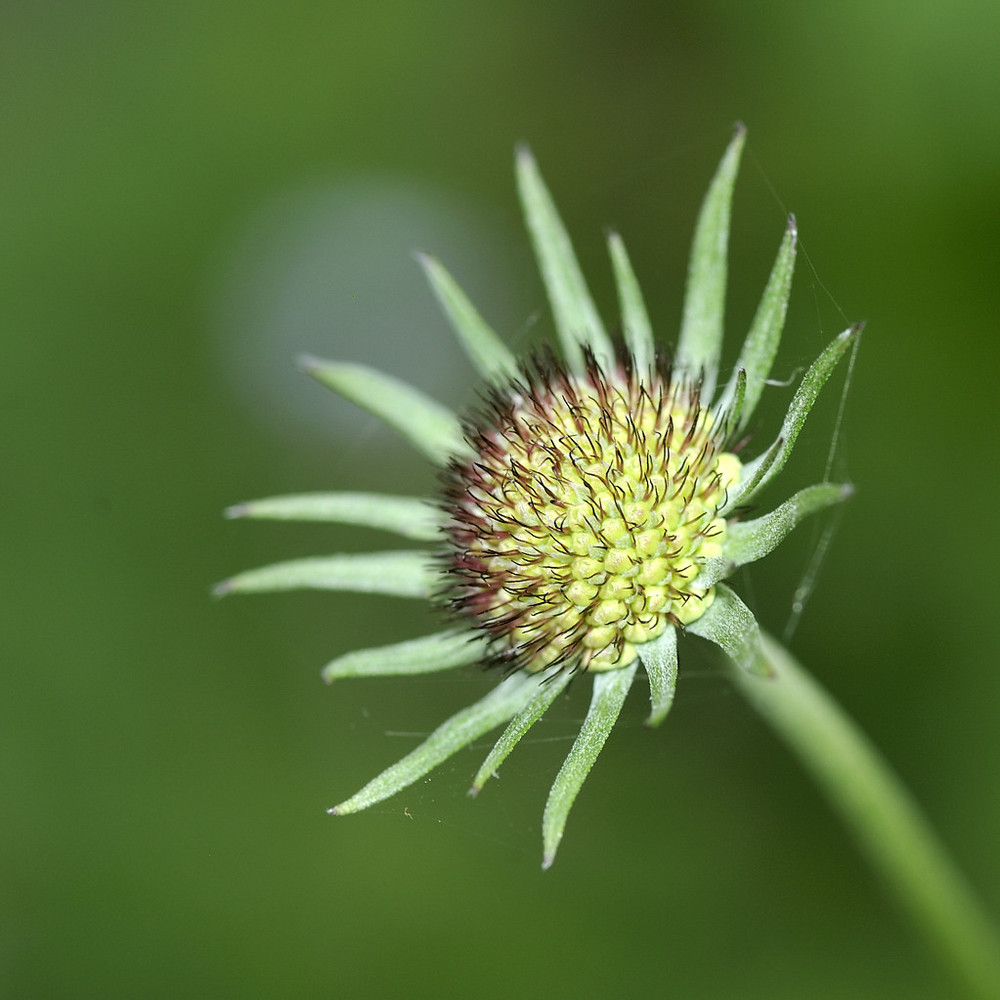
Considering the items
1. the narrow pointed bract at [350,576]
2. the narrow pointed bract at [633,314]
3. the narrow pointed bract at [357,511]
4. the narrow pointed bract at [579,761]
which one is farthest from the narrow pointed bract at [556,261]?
the narrow pointed bract at [579,761]

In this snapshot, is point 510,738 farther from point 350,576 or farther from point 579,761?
point 350,576

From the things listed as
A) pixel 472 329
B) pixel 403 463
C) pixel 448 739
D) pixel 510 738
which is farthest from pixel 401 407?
pixel 403 463

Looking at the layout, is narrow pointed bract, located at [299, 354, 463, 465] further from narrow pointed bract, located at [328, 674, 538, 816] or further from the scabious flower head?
narrow pointed bract, located at [328, 674, 538, 816]

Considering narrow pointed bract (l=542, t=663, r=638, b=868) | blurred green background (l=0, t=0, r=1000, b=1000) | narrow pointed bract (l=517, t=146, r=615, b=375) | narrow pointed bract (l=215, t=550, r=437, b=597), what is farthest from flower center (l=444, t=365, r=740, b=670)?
blurred green background (l=0, t=0, r=1000, b=1000)

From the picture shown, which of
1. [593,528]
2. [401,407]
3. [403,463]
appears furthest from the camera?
[403,463]

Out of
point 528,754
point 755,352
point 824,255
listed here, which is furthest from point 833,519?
point 755,352

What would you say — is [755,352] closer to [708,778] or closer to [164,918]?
[708,778]
